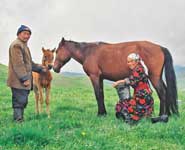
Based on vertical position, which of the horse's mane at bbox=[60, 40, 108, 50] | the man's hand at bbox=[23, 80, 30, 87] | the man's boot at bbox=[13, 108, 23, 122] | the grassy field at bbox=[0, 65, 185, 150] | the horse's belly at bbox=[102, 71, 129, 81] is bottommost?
the grassy field at bbox=[0, 65, 185, 150]

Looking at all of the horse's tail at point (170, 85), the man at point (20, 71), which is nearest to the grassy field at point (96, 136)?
the man at point (20, 71)

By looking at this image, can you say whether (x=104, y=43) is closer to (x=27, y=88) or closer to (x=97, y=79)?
(x=97, y=79)

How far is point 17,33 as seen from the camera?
11.1 m

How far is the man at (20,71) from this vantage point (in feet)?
35.4


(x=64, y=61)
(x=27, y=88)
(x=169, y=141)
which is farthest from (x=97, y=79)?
(x=169, y=141)

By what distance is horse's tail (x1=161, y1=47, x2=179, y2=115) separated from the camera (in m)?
11.8

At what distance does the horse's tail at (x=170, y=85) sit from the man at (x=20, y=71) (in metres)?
4.18

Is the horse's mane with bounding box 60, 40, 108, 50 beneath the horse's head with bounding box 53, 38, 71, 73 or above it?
above

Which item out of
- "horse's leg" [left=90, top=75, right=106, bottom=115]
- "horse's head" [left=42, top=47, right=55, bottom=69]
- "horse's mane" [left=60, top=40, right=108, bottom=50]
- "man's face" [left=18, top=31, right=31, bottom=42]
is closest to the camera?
"man's face" [left=18, top=31, right=31, bottom=42]

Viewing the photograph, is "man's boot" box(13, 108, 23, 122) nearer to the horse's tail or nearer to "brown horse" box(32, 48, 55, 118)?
"brown horse" box(32, 48, 55, 118)

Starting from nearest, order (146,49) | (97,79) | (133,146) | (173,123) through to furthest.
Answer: (133,146) < (173,123) < (146,49) < (97,79)

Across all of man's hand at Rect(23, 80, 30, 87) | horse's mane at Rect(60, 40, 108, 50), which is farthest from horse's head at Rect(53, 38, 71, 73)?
man's hand at Rect(23, 80, 30, 87)

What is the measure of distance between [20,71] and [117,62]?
3.28 m

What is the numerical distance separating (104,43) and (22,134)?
630 centimetres
